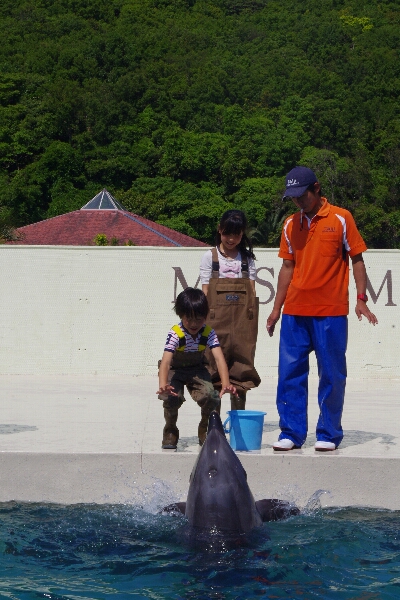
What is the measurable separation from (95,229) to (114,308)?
13.5 metres

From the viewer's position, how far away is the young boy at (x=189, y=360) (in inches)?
217

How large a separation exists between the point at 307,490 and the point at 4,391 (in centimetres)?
447

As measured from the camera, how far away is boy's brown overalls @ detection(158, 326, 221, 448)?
5688 mm

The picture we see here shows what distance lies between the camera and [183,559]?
4504 mm

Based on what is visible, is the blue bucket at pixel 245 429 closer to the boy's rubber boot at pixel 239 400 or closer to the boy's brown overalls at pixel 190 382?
the boy's brown overalls at pixel 190 382

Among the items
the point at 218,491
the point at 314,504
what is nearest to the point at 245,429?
the point at 314,504

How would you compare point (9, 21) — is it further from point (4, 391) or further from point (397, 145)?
point (4, 391)

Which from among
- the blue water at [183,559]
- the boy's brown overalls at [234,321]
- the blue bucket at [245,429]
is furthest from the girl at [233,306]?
the blue water at [183,559]

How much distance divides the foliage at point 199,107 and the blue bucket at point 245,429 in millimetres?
46129

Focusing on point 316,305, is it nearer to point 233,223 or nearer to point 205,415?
point 233,223

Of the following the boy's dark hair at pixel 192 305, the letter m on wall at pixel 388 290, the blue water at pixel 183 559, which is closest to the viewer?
the blue water at pixel 183 559

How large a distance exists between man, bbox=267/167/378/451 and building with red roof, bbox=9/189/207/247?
16373 mm

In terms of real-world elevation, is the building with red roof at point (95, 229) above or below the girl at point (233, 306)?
above

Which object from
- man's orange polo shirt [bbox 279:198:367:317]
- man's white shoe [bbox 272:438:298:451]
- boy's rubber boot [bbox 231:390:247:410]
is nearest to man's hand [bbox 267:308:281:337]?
man's orange polo shirt [bbox 279:198:367:317]
